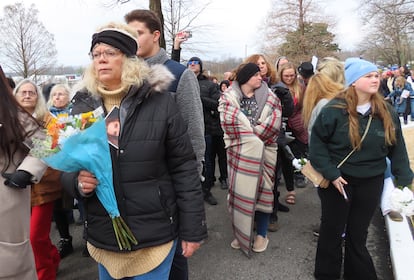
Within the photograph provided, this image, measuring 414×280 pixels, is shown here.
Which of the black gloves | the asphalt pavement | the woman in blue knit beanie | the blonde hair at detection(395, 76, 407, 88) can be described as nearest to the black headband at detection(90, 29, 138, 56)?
the black gloves

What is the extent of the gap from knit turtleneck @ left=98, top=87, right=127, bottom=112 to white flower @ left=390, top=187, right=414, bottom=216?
2300mm

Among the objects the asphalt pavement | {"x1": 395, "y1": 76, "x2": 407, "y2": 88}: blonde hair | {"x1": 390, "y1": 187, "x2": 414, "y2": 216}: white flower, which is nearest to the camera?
{"x1": 390, "y1": 187, "x2": 414, "y2": 216}: white flower

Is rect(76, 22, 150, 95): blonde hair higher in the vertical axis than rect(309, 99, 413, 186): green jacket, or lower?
higher

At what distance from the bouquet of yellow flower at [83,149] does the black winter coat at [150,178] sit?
6 cm

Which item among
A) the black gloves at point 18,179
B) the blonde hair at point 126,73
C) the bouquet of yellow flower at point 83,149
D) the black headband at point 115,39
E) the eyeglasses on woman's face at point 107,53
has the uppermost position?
the black headband at point 115,39

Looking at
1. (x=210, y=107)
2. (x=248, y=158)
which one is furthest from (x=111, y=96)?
(x=210, y=107)

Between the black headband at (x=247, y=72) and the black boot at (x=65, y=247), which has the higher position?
the black headband at (x=247, y=72)

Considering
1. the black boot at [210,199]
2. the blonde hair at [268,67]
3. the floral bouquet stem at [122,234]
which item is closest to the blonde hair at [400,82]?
the blonde hair at [268,67]

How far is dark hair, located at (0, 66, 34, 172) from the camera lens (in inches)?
71.5

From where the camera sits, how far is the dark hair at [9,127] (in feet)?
5.96

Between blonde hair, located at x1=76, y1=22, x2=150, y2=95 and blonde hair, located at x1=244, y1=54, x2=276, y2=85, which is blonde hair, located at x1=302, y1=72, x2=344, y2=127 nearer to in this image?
blonde hair, located at x1=244, y1=54, x2=276, y2=85

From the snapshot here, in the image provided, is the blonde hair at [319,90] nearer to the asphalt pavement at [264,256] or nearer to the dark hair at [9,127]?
the asphalt pavement at [264,256]

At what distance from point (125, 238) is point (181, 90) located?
1.05 metres

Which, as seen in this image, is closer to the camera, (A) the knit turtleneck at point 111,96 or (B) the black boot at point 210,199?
(A) the knit turtleneck at point 111,96
